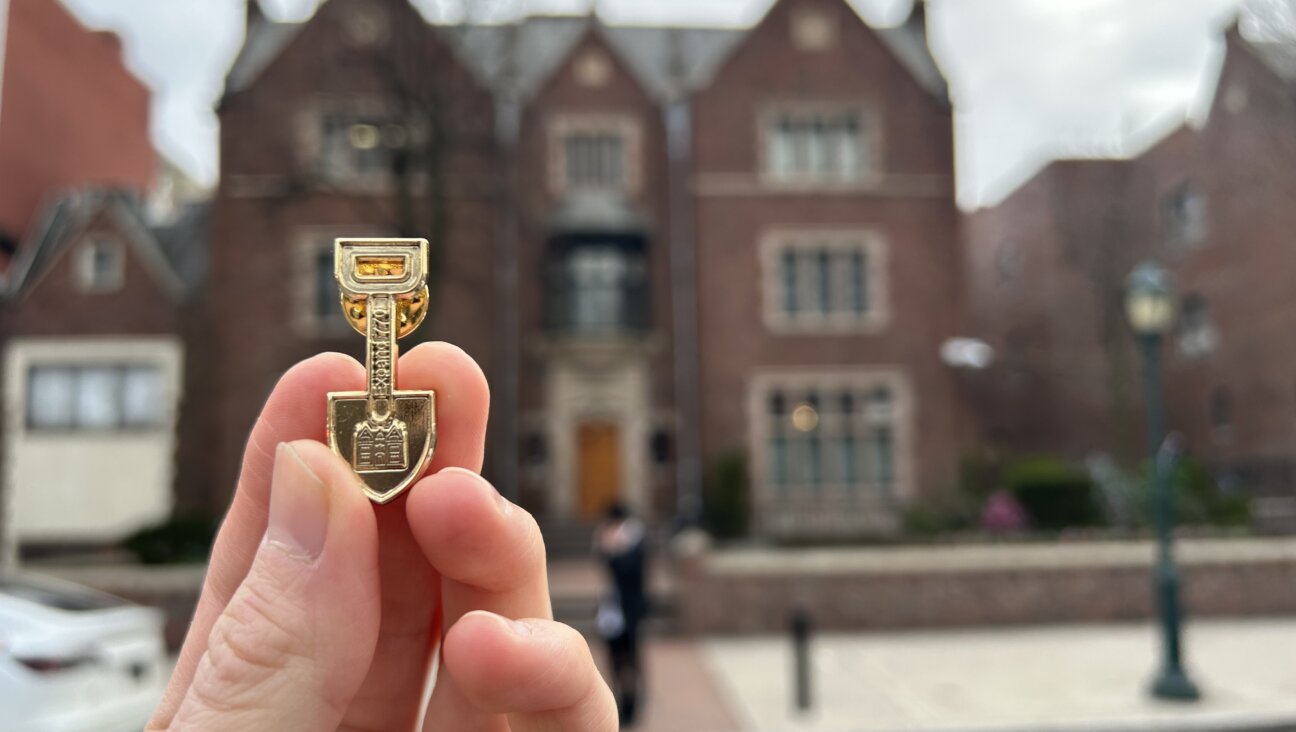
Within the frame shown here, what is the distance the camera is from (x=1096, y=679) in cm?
970

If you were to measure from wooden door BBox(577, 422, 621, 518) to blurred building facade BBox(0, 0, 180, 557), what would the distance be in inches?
365

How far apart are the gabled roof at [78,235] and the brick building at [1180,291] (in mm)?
24657

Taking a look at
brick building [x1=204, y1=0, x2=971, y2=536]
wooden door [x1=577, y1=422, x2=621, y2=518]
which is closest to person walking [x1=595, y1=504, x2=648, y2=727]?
brick building [x1=204, y1=0, x2=971, y2=536]

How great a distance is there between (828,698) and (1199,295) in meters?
24.4

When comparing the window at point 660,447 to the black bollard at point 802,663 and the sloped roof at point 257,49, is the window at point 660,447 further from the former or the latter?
the sloped roof at point 257,49

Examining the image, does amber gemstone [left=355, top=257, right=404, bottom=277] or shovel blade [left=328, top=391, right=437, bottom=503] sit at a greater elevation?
amber gemstone [left=355, top=257, right=404, bottom=277]

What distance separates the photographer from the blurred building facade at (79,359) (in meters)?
20.3

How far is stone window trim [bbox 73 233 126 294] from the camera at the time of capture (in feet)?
68.3

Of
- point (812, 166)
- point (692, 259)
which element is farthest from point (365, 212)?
point (812, 166)

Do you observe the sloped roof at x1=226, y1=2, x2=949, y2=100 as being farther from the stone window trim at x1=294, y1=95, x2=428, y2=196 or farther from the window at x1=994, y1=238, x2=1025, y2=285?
the window at x1=994, y1=238, x2=1025, y2=285

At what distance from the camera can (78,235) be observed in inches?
820

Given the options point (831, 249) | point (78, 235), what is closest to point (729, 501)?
point (831, 249)

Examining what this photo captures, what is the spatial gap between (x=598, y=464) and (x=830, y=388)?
225 inches

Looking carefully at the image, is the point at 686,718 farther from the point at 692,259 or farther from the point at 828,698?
the point at 692,259
